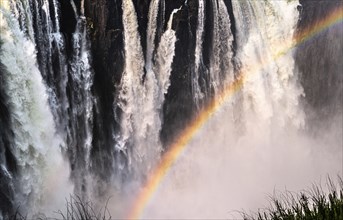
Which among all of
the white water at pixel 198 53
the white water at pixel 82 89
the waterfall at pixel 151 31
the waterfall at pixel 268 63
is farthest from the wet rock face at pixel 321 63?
the white water at pixel 82 89

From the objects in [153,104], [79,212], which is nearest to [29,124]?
[153,104]

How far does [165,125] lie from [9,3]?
5.22 meters

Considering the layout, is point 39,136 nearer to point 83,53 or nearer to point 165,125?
point 83,53

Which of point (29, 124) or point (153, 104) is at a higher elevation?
point (153, 104)

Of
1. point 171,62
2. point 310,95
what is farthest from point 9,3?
point 310,95

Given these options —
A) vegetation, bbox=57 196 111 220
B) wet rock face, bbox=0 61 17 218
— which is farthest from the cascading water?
vegetation, bbox=57 196 111 220

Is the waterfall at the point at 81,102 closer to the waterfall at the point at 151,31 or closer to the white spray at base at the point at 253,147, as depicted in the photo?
the waterfall at the point at 151,31

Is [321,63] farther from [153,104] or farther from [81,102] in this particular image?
[81,102]

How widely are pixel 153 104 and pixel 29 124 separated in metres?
3.64

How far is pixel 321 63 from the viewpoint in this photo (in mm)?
17594

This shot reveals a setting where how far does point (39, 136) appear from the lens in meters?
11.3

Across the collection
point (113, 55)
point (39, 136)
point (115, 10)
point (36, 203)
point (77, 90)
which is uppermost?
point (115, 10)

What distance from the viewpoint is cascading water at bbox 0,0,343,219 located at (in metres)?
11.1

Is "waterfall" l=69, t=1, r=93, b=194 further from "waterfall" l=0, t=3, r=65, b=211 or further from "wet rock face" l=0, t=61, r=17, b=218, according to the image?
"wet rock face" l=0, t=61, r=17, b=218
